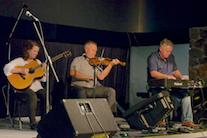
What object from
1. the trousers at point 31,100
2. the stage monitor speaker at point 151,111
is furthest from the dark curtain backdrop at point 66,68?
the stage monitor speaker at point 151,111

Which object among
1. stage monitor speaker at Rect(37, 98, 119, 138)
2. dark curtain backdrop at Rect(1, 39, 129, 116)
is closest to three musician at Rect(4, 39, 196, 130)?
dark curtain backdrop at Rect(1, 39, 129, 116)

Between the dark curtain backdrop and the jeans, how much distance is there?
1645mm

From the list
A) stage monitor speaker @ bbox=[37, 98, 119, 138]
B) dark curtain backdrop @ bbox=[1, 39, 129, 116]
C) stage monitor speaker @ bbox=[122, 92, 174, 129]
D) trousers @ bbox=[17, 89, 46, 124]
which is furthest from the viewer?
dark curtain backdrop @ bbox=[1, 39, 129, 116]

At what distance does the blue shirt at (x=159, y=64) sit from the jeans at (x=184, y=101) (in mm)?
332

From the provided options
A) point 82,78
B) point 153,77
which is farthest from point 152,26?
point 82,78

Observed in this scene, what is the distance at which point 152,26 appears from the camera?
18.3 feet

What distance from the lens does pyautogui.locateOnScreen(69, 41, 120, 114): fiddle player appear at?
12.7 feet

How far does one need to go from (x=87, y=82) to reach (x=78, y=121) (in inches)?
72.0

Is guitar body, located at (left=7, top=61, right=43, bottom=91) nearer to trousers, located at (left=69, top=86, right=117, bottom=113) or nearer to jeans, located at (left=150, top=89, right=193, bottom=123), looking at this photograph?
trousers, located at (left=69, top=86, right=117, bottom=113)

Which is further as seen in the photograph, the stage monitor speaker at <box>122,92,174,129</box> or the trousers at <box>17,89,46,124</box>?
the trousers at <box>17,89,46,124</box>

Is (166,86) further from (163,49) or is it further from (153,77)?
(163,49)

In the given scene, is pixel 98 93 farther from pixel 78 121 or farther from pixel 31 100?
pixel 78 121

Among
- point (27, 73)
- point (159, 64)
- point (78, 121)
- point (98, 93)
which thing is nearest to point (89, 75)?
point (98, 93)

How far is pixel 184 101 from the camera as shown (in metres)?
4.01
